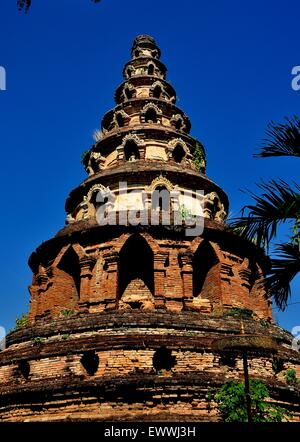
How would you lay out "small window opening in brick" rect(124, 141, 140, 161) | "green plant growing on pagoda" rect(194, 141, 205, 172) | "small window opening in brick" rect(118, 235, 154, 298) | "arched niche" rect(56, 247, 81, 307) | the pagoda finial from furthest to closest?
1. the pagoda finial
2. "green plant growing on pagoda" rect(194, 141, 205, 172)
3. "small window opening in brick" rect(124, 141, 140, 161)
4. "arched niche" rect(56, 247, 81, 307)
5. "small window opening in brick" rect(118, 235, 154, 298)

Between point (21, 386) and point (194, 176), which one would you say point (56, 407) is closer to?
point (21, 386)

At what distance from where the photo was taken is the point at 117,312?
48.9ft

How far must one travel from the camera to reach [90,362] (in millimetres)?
13812

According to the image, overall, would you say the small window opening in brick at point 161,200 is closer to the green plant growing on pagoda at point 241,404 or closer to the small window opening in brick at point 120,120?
the small window opening in brick at point 120,120

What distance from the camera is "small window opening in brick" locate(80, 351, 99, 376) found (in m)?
13.7

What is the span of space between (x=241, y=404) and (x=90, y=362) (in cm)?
444

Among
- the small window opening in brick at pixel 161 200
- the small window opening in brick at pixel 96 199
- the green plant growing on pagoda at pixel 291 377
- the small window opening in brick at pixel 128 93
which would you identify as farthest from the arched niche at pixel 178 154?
the green plant growing on pagoda at pixel 291 377

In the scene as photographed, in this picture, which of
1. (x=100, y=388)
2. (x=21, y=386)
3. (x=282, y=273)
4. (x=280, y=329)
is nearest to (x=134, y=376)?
(x=100, y=388)

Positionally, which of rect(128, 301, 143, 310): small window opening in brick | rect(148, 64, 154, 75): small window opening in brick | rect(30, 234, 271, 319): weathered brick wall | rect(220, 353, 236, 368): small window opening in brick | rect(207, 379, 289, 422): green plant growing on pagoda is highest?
rect(148, 64, 154, 75): small window opening in brick

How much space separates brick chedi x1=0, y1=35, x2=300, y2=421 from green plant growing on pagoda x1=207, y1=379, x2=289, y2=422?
706 mm

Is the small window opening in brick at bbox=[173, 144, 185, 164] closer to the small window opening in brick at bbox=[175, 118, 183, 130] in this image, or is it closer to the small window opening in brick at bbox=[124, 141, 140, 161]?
the small window opening in brick at bbox=[124, 141, 140, 161]

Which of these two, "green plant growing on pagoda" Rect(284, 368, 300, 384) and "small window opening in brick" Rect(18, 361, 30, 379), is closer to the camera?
"green plant growing on pagoda" Rect(284, 368, 300, 384)

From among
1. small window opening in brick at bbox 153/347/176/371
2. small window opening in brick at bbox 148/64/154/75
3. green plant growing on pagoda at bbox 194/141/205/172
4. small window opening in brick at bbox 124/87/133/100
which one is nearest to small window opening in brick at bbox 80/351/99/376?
small window opening in brick at bbox 153/347/176/371

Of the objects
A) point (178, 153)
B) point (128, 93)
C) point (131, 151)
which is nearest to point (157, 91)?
point (128, 93)
